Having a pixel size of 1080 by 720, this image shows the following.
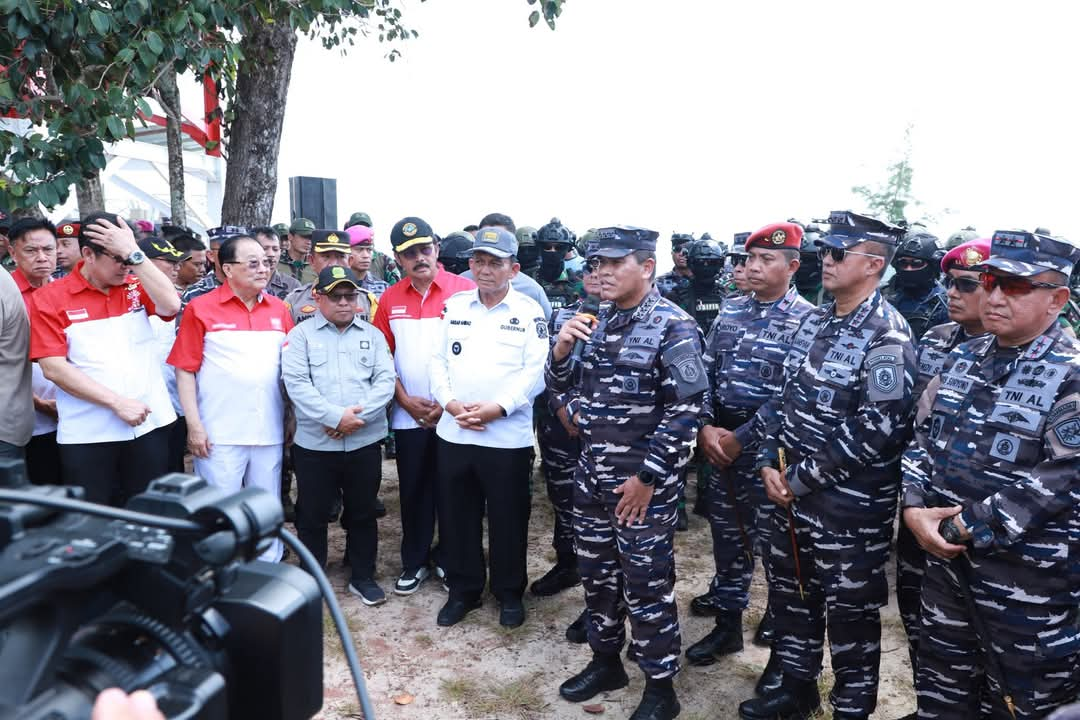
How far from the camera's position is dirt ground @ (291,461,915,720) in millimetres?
3523

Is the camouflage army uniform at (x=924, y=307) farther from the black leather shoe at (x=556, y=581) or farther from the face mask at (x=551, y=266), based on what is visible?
the black leather shoe at (x=556, y=581)

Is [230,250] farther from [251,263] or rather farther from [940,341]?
[940,341]

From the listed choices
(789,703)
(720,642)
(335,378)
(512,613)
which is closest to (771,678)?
(789,703)

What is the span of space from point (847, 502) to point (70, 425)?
3.79 m

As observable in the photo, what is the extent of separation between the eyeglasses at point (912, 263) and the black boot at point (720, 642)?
3.05 meters

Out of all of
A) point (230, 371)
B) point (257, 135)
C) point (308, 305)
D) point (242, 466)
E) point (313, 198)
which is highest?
point (257, 135)

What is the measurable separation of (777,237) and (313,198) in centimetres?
654

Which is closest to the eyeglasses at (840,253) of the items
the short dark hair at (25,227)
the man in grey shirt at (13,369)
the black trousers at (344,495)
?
the black trousers at (344,495)

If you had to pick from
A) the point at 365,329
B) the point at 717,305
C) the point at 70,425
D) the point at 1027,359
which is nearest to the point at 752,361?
the point at 1027,359

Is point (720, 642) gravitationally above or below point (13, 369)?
below

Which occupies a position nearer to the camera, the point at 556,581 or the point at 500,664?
the point at 500,664

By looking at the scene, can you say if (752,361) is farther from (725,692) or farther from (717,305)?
(717,305)

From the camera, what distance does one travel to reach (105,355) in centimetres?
384

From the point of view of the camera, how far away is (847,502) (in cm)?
301
